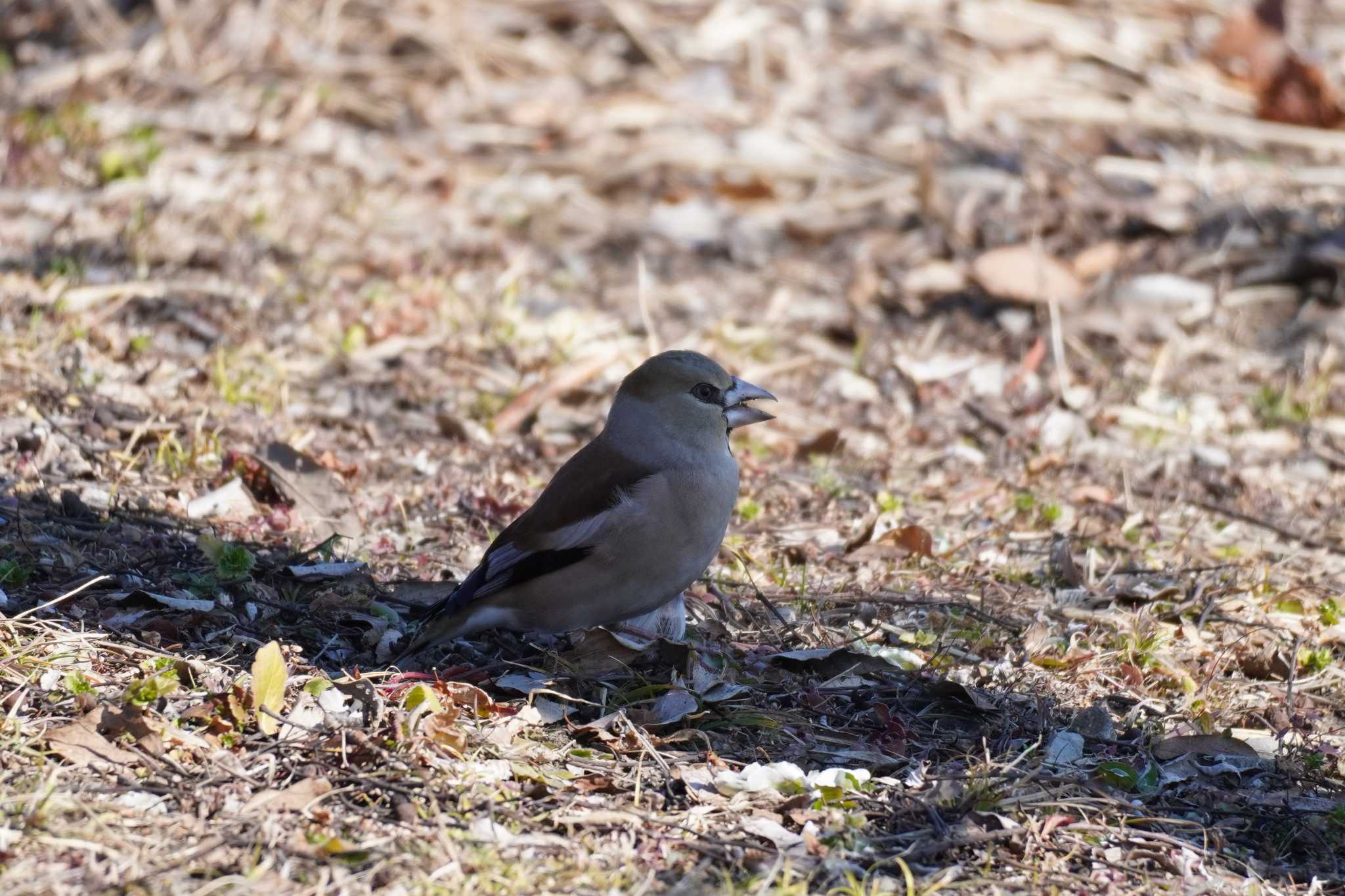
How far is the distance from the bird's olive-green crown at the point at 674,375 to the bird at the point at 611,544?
0.10m

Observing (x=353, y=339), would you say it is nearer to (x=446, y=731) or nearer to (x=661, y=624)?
(x=661, y=624)

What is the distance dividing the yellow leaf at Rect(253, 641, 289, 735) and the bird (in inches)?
23.8

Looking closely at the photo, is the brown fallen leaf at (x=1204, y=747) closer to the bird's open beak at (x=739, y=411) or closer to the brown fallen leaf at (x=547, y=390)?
the bird's open beak at (x=739, y=411)

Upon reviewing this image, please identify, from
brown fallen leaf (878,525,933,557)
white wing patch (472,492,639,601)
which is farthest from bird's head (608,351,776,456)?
brown fallen leaf (878,525,933,557)

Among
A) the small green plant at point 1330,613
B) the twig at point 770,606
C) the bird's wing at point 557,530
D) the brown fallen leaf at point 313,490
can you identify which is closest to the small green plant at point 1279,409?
the small green plant at point 1330,613

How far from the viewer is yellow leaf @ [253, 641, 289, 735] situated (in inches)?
148

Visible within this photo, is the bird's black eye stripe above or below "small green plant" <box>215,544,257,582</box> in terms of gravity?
above

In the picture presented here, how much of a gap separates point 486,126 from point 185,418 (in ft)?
13.0

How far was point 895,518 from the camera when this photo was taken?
18.8ft

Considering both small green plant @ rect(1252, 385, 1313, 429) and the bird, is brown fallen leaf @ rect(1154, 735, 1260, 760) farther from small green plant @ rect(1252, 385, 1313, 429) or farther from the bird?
small green plant @ rect(1252, 385, 1313, 429)

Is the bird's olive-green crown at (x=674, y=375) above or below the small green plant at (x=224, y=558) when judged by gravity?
above

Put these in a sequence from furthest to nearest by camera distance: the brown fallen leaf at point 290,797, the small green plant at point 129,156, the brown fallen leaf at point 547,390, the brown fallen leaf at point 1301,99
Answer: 1. the brown fallen leaf at point 1301,99
2. the small green plant at point 129,156
3. the brown fallen leaf at point 547,390
4. the brown fallen leaf at point 290,797

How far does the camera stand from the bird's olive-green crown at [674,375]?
488 cm

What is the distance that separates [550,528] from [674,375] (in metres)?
Result: 0.69
